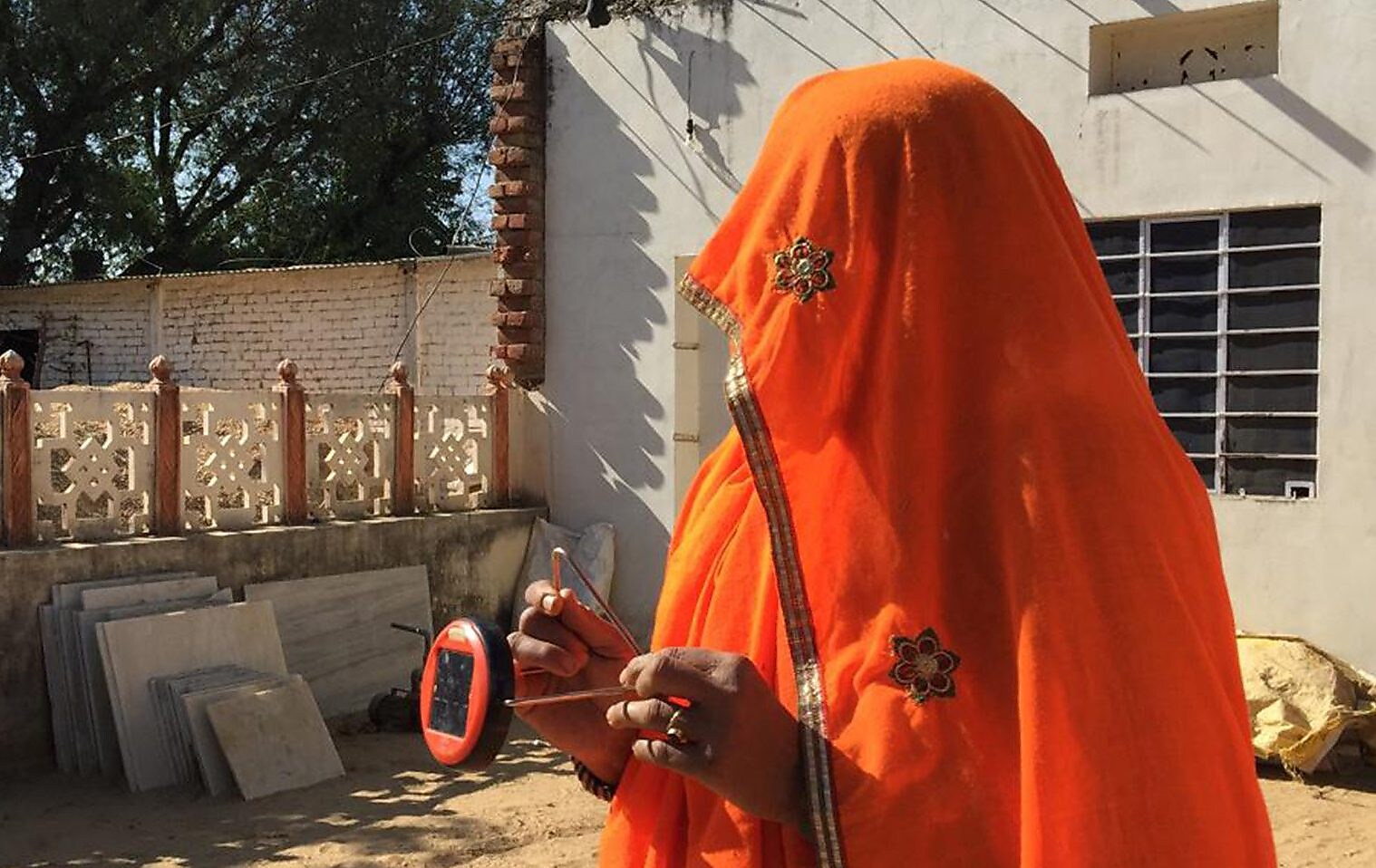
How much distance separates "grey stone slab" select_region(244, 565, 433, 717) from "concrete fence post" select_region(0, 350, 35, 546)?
1179 millimetres

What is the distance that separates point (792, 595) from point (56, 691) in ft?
19.4

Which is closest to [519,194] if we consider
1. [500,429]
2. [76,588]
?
[500,429]

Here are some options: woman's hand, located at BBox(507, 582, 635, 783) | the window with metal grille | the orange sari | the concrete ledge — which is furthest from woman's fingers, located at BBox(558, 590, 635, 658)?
the window with metal grille

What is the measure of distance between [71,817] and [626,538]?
365cm

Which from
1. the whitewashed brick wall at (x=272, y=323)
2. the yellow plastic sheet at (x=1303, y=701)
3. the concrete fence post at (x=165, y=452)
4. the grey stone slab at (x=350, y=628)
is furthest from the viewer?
the whitewashed brick wall at (x=272, y=323)

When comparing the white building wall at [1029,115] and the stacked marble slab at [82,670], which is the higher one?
the white building wall at [1029,115]

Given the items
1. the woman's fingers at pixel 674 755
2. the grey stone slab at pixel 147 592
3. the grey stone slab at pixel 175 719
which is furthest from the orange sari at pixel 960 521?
the grey stone slab at pixel 147 592

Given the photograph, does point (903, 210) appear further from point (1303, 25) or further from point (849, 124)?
point (1303, 25)

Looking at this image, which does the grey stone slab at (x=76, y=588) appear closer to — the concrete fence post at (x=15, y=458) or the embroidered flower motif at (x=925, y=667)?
the concrete fence post at (x=15, y=458)

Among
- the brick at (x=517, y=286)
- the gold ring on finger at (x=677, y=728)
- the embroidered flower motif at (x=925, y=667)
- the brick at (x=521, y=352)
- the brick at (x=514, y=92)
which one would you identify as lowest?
the gold ring on finger at (x=677, y=728)

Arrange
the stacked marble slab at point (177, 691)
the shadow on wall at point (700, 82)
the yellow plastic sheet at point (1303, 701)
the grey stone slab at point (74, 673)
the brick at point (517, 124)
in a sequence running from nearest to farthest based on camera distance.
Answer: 1. the yellow plastic sheet at point (1303, 701)
2. the stacked marble slab at point (177, 691)
3. the grey stone slab at point (74, 673)
4. the shadow on wall at point (700, 82)
5. the brick at point (517, 124)

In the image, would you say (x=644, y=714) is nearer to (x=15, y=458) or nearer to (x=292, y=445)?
(x=15, y=458)

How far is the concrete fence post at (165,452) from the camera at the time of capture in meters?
6.86

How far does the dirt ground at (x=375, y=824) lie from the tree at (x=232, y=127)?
44.2ft
